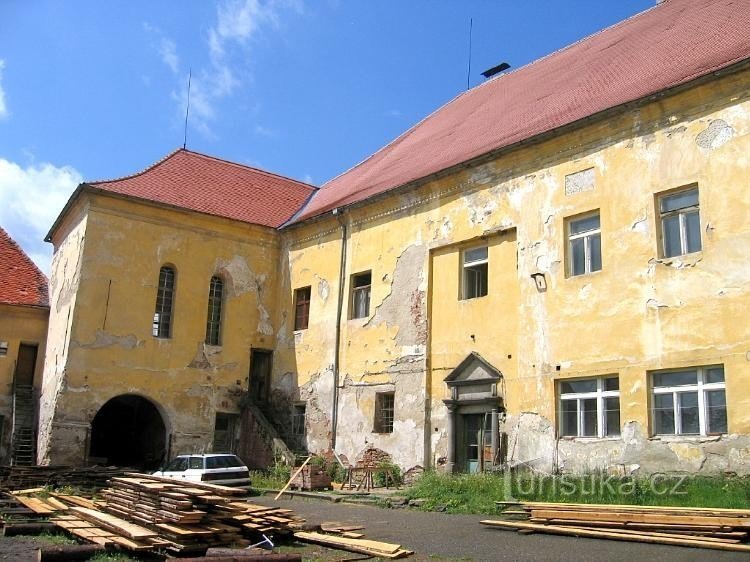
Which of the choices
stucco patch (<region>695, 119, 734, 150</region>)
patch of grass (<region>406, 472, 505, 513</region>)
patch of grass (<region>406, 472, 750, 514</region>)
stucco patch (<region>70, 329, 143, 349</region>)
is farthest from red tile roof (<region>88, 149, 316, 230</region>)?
stucco patch (<region>695, 119, 734, 150</region>)

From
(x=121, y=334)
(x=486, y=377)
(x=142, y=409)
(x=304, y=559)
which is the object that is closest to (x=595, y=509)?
(x=304, y=559)

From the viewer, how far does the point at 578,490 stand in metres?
13.2

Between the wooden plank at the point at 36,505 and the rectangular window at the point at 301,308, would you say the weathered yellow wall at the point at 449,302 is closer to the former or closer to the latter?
the rectangular window at the point at 301,308

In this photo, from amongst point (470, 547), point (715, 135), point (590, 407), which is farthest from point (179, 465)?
point (715, 135)

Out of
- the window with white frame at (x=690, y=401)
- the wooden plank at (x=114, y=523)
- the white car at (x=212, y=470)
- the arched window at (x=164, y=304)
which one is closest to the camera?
the wooden plank at (x=114, y=523)

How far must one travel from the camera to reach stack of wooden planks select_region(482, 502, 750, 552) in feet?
29.7

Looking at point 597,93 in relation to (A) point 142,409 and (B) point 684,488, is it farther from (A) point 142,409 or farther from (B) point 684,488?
(A) point 142,409

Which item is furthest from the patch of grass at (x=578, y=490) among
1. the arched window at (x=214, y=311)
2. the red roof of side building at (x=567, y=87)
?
the arched window at (x=214, y=311)

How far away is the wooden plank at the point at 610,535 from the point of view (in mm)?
8820

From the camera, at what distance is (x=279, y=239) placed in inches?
949

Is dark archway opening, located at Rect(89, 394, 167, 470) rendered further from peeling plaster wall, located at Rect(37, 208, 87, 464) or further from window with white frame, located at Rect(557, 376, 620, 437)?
window with white frame, located at Rect(557, 376, 620, 437)

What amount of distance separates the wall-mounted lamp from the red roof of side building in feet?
10.1

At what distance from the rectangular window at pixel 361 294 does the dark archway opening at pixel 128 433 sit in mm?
6855

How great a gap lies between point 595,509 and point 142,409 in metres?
17.2
